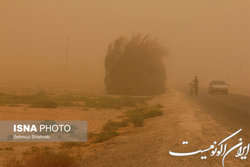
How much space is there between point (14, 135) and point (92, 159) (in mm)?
5749

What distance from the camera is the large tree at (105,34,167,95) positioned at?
1738 inches

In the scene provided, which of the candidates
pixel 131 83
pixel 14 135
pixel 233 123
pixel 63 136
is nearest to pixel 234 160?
pixel 233 123

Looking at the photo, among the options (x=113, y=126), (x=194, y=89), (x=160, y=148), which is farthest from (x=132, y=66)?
(x=160, y=148)

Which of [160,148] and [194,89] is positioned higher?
[160,148]

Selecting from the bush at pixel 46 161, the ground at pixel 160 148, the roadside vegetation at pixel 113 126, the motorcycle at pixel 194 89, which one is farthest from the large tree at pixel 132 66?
the bush at pixel 46 161

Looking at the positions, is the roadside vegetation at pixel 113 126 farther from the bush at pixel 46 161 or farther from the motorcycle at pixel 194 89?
the motorcycle at pixel 194 89

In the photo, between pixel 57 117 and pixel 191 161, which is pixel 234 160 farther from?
pixel 57 117

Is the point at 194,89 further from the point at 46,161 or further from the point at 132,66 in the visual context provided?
the point at 46,161

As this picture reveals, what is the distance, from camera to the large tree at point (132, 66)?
4416 cm

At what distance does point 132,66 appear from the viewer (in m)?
44.0

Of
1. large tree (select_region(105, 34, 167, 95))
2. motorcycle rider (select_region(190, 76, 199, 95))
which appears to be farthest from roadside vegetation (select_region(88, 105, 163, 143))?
large tree (select_region(105, 34, 167, 95))

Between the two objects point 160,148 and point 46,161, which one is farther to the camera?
point 160,148

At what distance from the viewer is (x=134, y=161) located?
9.43 m

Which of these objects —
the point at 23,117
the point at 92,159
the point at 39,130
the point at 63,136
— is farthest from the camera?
the point at 23,117
